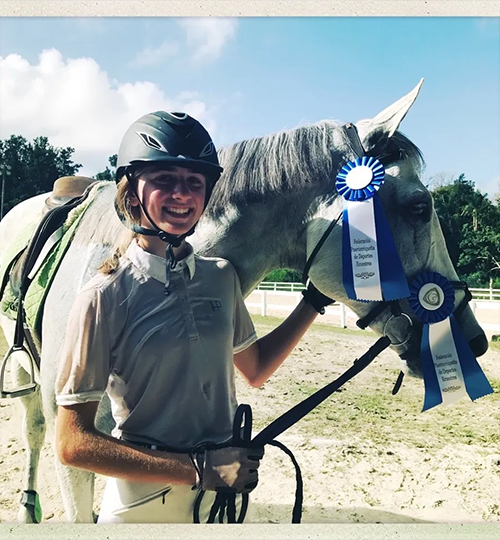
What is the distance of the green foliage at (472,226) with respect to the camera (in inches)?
84.7

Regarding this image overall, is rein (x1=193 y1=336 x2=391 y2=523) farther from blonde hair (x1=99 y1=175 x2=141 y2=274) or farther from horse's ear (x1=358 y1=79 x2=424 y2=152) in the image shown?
horse's ear (x1=358 y1=79 x2=424 y2=152)

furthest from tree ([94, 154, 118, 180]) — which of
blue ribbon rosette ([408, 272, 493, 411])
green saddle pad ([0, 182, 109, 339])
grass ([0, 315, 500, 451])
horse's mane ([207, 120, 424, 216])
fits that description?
blue ribbon rosette ([408, 272, 493, 411])

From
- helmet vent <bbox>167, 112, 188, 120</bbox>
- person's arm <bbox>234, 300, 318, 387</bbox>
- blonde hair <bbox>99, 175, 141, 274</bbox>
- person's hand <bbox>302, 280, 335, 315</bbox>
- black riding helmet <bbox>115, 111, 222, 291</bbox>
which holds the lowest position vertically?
person's arm <bbox>234, 300, 318, 387</bbox>

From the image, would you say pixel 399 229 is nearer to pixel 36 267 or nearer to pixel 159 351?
pixel 159 351

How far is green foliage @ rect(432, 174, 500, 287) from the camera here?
7.06ft

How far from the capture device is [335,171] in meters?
1.57

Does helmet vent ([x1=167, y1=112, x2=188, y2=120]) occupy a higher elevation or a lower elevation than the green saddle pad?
higher

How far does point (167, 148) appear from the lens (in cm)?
126

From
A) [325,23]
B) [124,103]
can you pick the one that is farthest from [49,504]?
[325,23]

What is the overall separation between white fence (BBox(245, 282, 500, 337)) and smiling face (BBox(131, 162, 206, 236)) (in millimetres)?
826

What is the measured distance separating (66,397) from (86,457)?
0.48ft

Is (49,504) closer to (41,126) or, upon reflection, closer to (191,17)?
(41,126)

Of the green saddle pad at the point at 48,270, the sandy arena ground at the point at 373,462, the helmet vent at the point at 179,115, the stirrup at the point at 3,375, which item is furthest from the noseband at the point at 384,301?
the stirrup at the point at 3,375

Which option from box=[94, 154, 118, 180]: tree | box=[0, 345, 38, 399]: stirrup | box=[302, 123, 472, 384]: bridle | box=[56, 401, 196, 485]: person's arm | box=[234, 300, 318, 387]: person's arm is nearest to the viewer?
box=[56, 401, 196, 485]: person's arm
